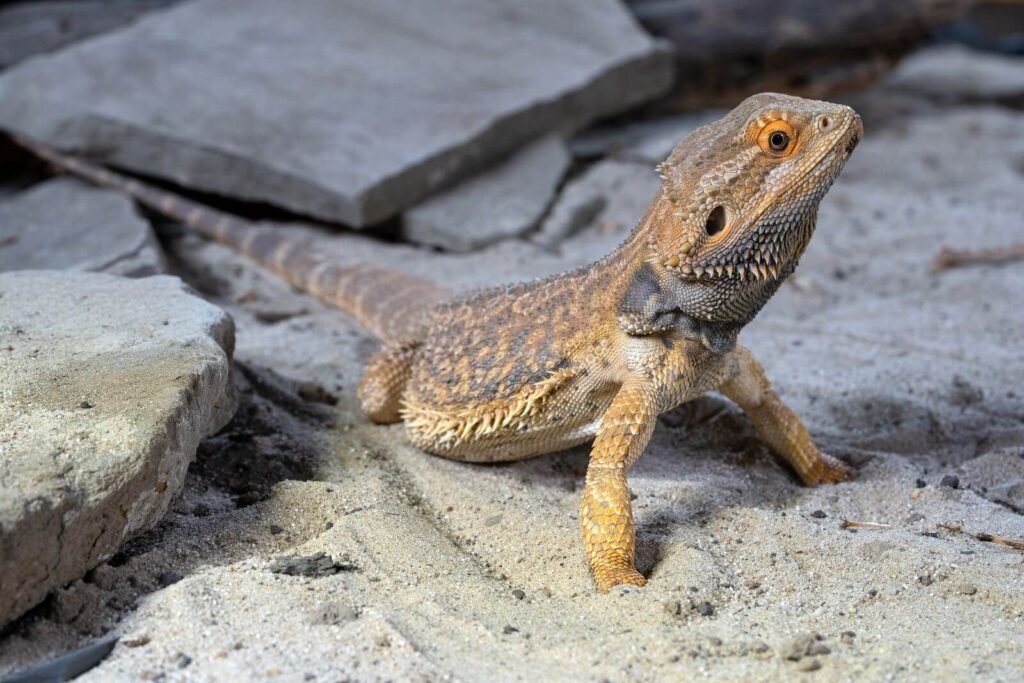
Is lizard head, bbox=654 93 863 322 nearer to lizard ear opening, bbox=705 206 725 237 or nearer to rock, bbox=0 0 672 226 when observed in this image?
lizard ear opening, bbox=705 206 725 237

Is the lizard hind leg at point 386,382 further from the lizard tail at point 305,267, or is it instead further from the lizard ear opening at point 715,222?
the lizard ear opening at point 715,222

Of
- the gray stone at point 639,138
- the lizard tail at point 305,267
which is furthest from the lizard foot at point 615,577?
the gray stone at point 639,138

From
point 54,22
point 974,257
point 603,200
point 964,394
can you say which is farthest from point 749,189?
point 54,22

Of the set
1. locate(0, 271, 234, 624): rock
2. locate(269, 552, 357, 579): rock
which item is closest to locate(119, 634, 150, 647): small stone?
locate(0, 271, 234, 624): rock

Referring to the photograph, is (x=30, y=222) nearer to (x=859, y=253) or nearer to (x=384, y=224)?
(x=384, y=224)

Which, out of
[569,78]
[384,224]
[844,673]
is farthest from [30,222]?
[844,673]

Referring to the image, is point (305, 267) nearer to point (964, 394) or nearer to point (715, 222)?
point (715, 222)
